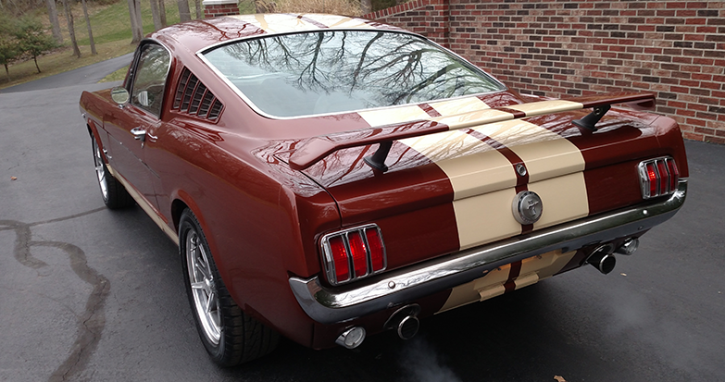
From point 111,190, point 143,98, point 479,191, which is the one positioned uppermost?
point 143,98

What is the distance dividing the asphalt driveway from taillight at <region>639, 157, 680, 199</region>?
0.82m

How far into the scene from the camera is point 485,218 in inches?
86.4

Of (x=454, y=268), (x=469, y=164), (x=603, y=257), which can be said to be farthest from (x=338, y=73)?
(x=603, y=257)

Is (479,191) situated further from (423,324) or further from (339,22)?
(339,22)

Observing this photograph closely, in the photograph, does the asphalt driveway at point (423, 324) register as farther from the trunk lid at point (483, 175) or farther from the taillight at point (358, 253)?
the taillight at point (358, 253)

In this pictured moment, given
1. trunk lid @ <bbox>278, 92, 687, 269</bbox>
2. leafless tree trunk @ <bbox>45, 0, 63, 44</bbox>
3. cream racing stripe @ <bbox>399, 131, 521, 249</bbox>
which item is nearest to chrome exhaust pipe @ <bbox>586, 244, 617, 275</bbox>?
trunk lid @ <bbox>278, 92, 687, 269</bbox>

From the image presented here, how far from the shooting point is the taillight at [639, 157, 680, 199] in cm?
252

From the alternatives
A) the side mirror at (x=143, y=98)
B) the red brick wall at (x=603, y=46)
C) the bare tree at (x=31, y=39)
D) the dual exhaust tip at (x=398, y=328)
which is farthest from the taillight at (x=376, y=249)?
the bare tree at (x=31, y=39)

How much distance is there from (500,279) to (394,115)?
0.86 m

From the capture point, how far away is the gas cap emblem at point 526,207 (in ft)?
7.30

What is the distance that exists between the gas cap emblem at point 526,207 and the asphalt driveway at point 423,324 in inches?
33.7

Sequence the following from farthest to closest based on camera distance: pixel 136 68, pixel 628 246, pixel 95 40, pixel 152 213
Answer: pixel 95 40
pixel 136 68
pixel 152 213
pixel 628 246

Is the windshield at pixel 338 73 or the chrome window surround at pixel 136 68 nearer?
the windshield at pixel 338 73

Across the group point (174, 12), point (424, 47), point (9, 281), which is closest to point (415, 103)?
point (424, 47)
